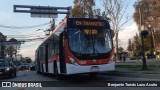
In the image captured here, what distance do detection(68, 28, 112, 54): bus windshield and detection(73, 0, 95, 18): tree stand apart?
1171 inches

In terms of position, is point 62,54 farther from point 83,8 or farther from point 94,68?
point 83,8

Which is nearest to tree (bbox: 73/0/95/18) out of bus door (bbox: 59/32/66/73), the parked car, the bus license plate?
the parked car

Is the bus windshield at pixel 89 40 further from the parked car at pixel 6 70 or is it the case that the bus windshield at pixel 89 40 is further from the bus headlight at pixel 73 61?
the parked car at pixel 6 70

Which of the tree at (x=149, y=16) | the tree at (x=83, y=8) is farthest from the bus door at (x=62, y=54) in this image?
the tree at (x=83, y=8)

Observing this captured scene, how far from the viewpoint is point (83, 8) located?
50.0 m

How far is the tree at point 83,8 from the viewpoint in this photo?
162 feet

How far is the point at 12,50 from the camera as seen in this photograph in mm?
131000

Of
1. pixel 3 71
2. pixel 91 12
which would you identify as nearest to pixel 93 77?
pixel 3 71

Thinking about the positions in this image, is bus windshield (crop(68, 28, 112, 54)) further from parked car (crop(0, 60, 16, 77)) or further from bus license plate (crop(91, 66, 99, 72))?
parked car (crop(0, 60, 16, 77))

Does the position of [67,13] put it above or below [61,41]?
above

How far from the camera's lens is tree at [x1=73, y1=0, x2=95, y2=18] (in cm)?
4934

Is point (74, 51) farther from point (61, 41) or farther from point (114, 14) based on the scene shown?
point (114, 14)

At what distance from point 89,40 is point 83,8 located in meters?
31.7

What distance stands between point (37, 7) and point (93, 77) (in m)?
20.9
